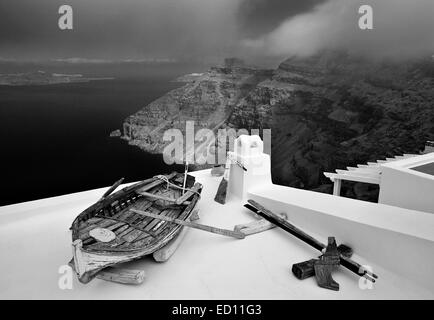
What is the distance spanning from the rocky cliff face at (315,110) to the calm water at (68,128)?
1.97 m

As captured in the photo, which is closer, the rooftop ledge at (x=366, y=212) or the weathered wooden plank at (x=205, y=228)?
the rooftop ledge at (x=366, y=212)

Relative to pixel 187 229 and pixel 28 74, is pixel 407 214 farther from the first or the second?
pixel 28 74

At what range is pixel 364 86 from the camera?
1313 inches

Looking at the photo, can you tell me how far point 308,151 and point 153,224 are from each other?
30966mm

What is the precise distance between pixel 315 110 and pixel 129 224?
34.9 m

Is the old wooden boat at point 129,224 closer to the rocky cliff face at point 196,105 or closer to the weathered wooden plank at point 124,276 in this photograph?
the weathered wooden plank at point 124,276

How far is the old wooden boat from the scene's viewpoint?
9.84 feet

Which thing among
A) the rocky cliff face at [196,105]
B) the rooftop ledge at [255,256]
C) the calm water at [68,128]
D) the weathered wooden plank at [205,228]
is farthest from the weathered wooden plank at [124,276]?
the rocky cliff face at [196,105]

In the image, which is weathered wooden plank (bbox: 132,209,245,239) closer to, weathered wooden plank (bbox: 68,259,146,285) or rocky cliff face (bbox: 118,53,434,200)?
weathered wooden plank (bbox: 68,259,146,285)

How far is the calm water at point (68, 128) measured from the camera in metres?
17.8

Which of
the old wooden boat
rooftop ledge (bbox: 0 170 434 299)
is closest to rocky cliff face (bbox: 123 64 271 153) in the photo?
the old wooden boat

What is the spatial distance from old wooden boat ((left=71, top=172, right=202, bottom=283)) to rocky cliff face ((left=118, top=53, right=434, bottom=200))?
17.9 metres

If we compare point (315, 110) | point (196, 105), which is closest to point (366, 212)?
point (196, 105)

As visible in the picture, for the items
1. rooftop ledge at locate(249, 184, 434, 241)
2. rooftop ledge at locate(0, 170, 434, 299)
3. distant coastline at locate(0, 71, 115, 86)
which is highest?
distant coastline at locate(0, 71, 115, 86)
